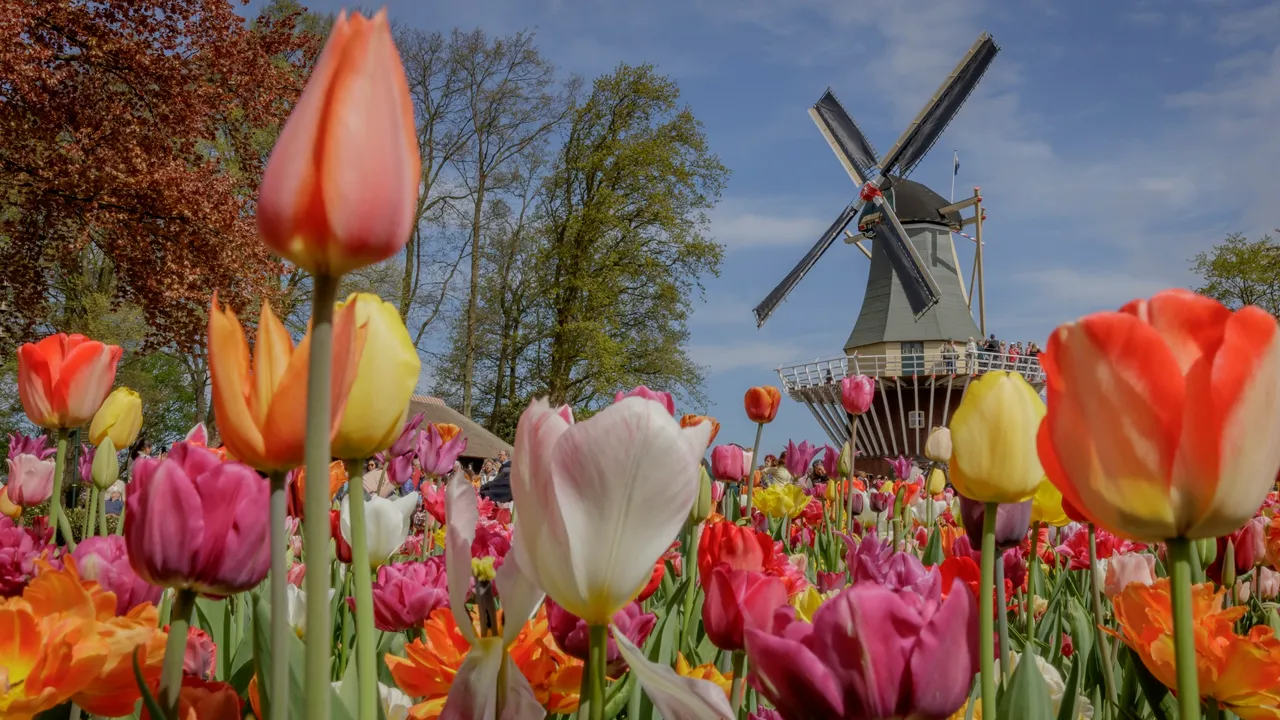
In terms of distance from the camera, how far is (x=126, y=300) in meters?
13.6

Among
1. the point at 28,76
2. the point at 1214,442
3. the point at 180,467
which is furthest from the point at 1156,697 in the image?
the point at 28,76

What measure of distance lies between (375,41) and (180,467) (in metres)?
0.46

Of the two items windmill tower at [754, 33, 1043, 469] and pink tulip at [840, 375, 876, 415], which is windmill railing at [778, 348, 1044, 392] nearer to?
windmill tower at [754, 33, 1043, 469]

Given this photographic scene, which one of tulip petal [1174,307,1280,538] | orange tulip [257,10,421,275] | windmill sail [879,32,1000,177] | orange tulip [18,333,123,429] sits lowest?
tulip petal [1174,307,1280,538]

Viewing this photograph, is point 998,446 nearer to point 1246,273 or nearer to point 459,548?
point 459,548

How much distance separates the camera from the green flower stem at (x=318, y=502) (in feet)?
1.69

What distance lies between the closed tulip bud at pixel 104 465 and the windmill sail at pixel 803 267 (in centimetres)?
Result: 2722

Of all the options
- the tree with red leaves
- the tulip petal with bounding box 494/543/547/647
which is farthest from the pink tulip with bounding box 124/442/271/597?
the tree with red leaves

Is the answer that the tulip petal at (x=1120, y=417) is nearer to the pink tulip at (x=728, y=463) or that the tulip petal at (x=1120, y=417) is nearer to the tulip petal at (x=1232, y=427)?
the tulip petal at (x=1232, y=427)

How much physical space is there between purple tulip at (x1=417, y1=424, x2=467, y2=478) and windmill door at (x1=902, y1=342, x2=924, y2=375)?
22.9 metres

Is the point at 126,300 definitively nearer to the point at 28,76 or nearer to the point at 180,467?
the point at 28,76

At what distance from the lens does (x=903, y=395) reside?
977 inches

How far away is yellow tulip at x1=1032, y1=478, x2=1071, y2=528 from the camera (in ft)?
5.29

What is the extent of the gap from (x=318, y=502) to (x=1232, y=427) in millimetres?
575
